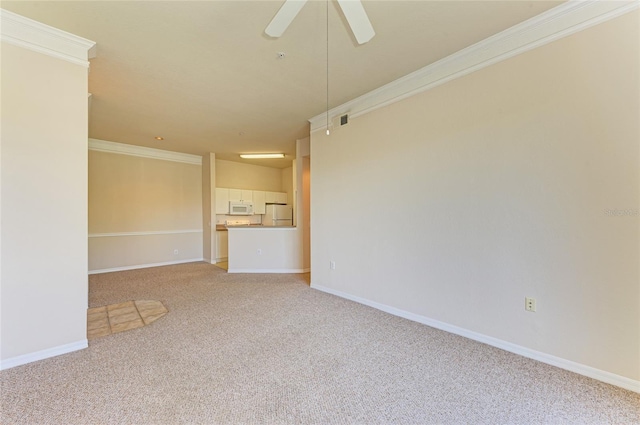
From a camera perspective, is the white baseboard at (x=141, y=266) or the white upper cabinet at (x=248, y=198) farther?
the white upper cabinet at (x=248, y=198)

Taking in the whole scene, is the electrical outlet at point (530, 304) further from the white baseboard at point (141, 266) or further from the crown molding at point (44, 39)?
the white baseboard at point (141, 266)

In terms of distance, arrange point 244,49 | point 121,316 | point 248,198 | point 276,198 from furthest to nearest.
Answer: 1. point 276,198
2. point 248,198
3. point 121,316
4. point 244,49

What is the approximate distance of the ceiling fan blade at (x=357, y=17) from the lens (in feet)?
5.14

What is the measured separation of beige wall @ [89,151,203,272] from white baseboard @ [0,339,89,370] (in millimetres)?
3821

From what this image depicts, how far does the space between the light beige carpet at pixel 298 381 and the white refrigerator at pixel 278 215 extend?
4.44 meters

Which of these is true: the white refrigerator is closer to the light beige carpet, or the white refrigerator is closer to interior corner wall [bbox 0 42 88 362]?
the light beige carpet

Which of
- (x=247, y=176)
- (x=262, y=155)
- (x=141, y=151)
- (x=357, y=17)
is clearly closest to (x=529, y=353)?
(x=357, y=17)

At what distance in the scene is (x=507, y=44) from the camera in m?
2.31

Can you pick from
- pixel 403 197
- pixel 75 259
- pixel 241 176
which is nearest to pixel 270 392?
pixel 75 259

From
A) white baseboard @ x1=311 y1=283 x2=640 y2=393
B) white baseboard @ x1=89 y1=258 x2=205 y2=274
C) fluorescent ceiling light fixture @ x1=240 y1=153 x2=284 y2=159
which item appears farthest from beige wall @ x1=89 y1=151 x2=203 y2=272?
white baseboard @ x1=311 y1=283 x2=640 y2=393

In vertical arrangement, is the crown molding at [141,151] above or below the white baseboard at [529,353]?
above

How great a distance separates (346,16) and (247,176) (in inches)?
246

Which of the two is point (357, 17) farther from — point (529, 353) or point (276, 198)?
point (276, 198)

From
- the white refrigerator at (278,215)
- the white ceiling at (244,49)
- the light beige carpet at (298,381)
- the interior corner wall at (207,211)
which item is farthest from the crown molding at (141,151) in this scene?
the light beige carpet at (298,381)
